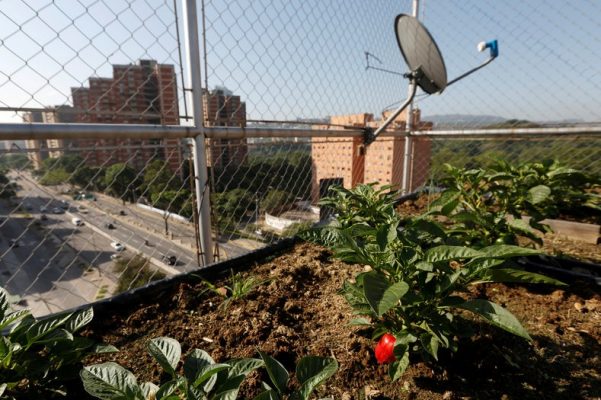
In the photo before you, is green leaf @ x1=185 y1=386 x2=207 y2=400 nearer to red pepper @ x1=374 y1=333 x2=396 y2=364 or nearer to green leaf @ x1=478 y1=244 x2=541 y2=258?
red pepper @ x1=374 y1=333 x2=396 y2=364

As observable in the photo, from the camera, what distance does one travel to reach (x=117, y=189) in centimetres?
134

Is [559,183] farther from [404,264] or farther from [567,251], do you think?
[404,264]

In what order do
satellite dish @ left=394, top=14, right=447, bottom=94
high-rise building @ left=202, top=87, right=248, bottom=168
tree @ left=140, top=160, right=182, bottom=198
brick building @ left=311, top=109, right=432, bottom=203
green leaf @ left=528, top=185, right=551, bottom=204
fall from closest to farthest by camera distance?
1. green leaf @ left=528, top=185, right=551, bottom=204
2. tree @ left=140, top=160, right=182, bottom=198
3. high-rise building @ left=202, top=87, right=248, bottom=168
4. satellite dish @ left=394, top=14, right=447, bottom=94
5. brick building @ left=311, top=109, right=432, bottom=203

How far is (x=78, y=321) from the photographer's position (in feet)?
2.52

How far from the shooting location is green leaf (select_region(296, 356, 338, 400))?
1.82 ft

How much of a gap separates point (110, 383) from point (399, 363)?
1.95 ft

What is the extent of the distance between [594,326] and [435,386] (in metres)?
0.69

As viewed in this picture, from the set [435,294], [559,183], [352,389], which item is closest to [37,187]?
[352,389]

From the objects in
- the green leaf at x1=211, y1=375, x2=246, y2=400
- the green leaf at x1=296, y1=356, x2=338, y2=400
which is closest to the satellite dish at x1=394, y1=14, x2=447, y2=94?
the green leaf at x1=296, y1=356, x2=338, y2=400

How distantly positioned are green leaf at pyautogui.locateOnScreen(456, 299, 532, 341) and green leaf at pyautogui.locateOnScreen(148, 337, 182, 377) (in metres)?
0.63

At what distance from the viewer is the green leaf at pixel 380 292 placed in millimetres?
571

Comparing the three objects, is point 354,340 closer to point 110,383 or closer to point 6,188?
point 110,383

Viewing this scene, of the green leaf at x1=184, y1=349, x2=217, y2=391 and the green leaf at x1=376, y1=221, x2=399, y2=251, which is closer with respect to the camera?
the green leaf at x1=184, y1=349, x2=217, y2=391

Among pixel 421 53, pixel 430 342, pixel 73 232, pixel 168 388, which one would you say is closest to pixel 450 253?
pixel 430 342
